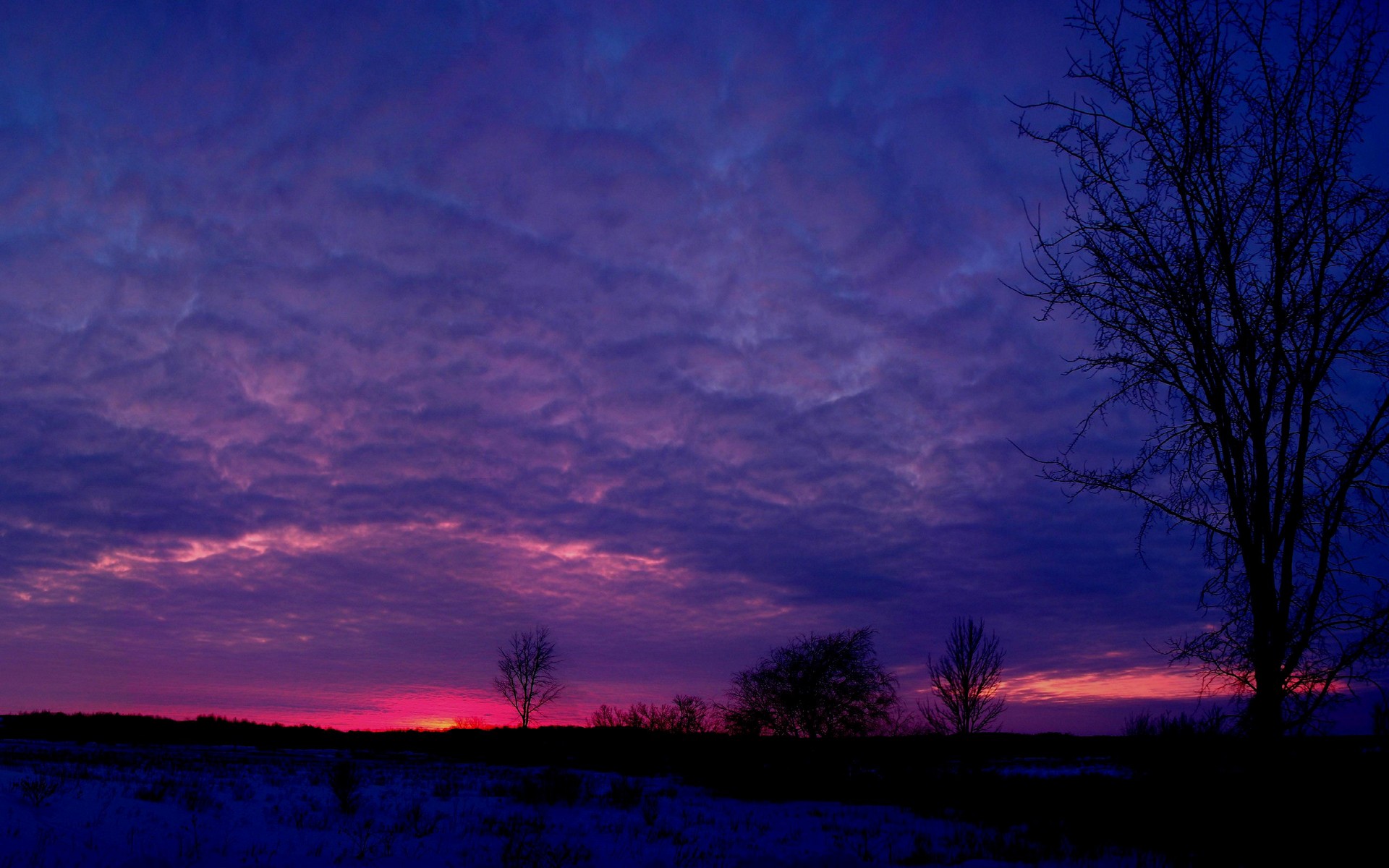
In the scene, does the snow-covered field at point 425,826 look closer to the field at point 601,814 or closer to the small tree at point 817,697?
the field at point 601,814

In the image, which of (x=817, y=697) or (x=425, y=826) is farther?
(x=817, y=697)

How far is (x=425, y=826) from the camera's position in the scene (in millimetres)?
9477

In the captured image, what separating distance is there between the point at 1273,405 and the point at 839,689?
1781 inches

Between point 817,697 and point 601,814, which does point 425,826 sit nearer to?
point 601,814

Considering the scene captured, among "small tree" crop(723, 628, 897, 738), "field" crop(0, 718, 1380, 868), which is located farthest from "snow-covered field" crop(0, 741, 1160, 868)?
"small tree" crop(723, 628, 897, 738)

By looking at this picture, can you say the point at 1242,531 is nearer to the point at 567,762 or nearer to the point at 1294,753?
the point at 1294,753

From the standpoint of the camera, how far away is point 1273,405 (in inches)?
237

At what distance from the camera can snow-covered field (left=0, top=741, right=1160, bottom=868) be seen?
22.0ft

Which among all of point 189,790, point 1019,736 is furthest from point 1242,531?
point 1019,736

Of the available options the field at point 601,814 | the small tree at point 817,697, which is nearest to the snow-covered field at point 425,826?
the field at point 601,814

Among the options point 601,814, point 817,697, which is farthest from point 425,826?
point 817,697

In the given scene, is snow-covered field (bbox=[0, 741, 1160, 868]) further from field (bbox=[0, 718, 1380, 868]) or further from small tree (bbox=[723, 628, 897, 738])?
small tree (bbox=[723, 628, 897, 738])

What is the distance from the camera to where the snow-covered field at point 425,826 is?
671 centimetres

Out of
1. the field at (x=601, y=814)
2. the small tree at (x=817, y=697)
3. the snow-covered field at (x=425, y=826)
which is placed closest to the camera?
the snow-covered field at (x=425, y=826)
